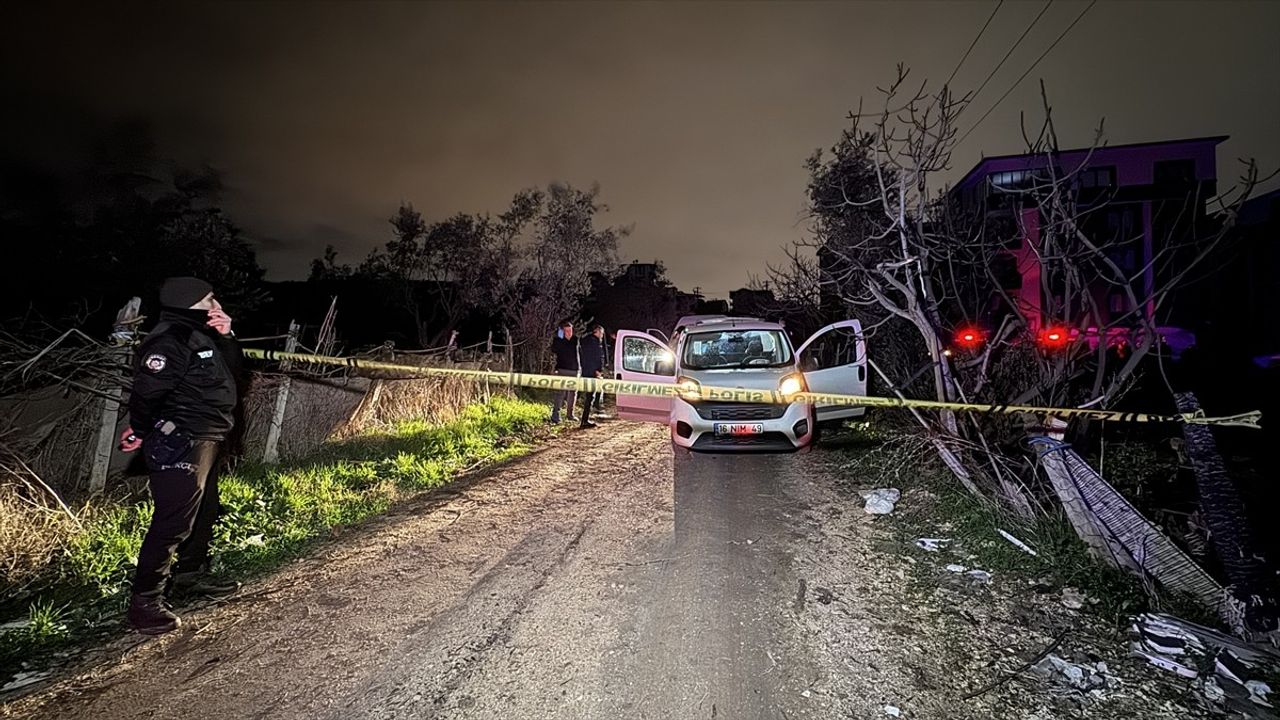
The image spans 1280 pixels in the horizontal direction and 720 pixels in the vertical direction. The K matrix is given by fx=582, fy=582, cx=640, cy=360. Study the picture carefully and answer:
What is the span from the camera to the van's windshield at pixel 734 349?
25.5 ft

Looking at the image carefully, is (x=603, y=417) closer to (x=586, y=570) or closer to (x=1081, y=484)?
(x=586, y=570)

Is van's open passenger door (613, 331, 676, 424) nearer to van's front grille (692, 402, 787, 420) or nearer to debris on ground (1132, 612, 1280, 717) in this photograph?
van's front grille (692, 402, 787, 420)

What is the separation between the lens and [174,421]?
3.36m

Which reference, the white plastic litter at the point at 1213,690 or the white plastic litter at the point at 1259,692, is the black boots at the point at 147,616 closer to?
the white plastic litter at the point at 1213,690

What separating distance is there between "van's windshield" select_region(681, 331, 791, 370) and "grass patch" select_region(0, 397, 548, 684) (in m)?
2.86

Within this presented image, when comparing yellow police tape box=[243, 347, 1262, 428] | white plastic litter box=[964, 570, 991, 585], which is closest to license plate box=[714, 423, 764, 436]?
yellow police tape box=[243, 347, 1262, 428]

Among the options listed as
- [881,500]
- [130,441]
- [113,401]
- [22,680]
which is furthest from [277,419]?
[881,500]

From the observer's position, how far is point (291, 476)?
6094 mm

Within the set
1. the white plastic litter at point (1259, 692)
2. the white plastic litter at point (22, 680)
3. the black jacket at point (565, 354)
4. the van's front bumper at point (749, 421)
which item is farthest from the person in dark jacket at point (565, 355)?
the white plastic litter at point (1259, 692)

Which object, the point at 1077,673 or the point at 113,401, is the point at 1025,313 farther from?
the point at 113,401

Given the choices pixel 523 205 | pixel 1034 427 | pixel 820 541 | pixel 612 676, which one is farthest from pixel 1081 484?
pixel 523 205

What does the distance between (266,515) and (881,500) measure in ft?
18.2

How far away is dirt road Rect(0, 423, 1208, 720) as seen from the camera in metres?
2.71

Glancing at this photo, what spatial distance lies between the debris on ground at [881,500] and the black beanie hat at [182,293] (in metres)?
5.38
